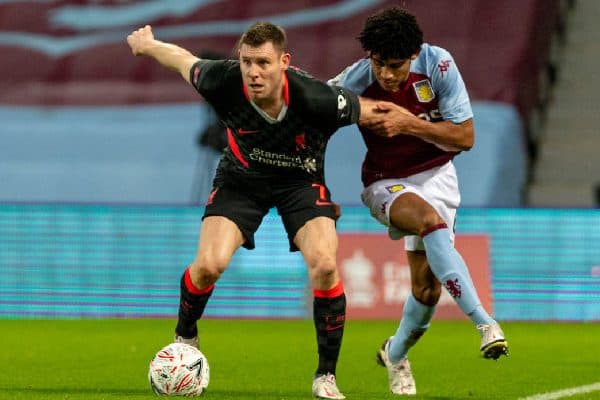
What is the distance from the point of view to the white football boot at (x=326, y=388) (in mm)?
6461

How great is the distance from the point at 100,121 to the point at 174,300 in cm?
639

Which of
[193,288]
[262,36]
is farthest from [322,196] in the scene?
[262,36]

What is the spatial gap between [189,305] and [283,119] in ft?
3.50

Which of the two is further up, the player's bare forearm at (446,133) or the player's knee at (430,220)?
the player's bare forearm at (446,133)

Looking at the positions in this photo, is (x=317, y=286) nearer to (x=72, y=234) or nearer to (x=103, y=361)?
(x=103, y=361)

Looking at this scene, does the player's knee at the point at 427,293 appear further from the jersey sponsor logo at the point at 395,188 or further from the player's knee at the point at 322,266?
the player's knee at the point at 322,266

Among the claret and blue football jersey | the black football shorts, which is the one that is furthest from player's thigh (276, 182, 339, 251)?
the claret and blue football jersey

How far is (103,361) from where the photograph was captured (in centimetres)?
905

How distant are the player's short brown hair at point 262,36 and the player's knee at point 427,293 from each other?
4.99ft

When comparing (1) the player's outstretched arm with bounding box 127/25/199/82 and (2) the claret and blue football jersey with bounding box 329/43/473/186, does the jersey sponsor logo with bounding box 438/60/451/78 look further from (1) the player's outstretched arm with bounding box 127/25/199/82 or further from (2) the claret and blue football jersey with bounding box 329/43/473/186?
(1) the player's outstretched arm with bounding box 127/25/199/82

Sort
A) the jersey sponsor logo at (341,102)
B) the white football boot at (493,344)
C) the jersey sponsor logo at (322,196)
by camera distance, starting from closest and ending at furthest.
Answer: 1. the white football boot at (493,344)
2. the jersey sponsor logo at (341,102)
3. the jersey sponsor logo at (322,196)

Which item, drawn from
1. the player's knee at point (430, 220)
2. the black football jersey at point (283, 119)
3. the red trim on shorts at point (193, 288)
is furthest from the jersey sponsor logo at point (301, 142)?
the red trim on shorts at point (193, 288)

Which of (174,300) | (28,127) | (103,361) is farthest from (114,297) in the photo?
(28,127)

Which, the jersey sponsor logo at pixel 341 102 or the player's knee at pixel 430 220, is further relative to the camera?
the player's knee at pixel 430 220
